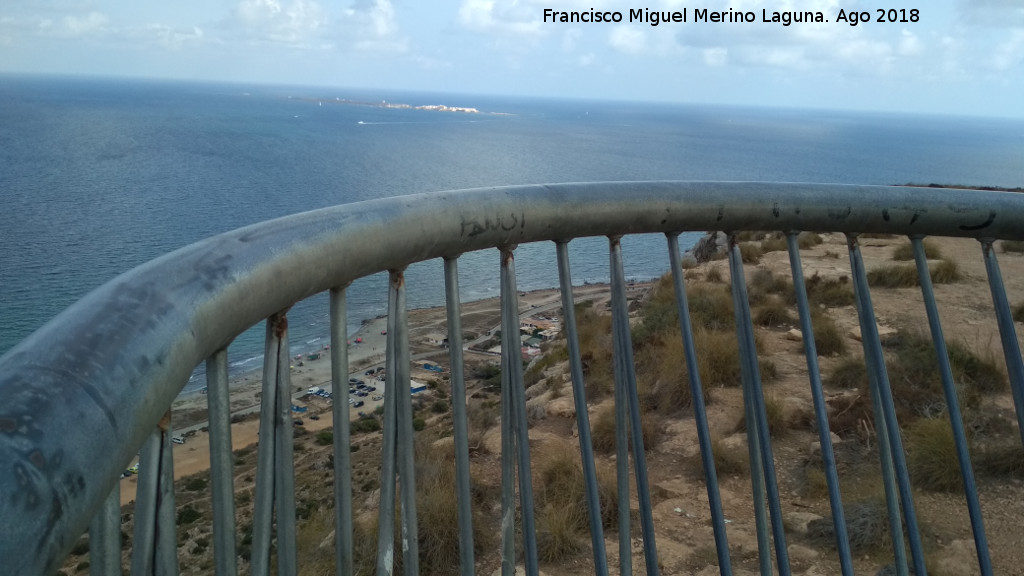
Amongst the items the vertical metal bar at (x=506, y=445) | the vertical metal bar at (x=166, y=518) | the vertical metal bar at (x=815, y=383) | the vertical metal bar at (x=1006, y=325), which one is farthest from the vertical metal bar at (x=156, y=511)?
the vertical metal bar at (x=1006, y=325)

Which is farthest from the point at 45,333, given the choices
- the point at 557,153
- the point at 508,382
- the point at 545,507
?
the point at 557,153

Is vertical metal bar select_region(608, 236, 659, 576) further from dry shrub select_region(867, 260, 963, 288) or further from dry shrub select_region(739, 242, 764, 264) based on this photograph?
dry shrub select_region(739, 242, 764, 264)

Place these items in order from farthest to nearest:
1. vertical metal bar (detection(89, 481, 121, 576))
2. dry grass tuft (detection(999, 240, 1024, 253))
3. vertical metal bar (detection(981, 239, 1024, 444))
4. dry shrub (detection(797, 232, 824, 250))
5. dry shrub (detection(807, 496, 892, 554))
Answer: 1. dry shrub (detection(797, 232, 824, 250))
2. dry grass tuft (detection(999, 240, 1024, 253))
3. dry shrub (detection(807, 496, 892, 554))
4. vertical metal bar (detection(981, 239, 1024, 444))
5. vertical metal bar (detection(89, 481, 121, 576))

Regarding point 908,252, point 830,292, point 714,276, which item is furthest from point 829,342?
point 908,252

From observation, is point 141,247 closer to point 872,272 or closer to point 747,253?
point 747,253

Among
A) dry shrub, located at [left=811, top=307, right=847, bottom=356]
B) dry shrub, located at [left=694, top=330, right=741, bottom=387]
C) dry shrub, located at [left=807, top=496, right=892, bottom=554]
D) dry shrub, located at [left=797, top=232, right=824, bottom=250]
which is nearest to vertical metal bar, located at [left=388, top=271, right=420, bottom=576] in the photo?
dry shrub, located at [left=807, top=496, right=892, bottom=554]

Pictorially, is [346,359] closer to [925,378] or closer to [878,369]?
[878,369]

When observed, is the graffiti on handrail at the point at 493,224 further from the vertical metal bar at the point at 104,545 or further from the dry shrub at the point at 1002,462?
the dry shrub at the point at 1002,462
